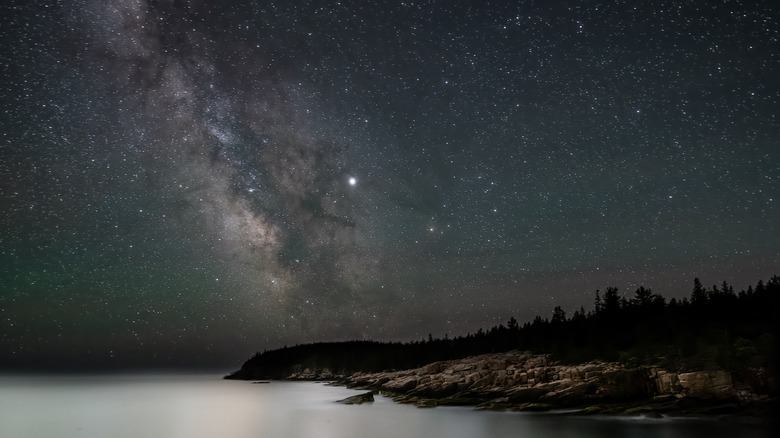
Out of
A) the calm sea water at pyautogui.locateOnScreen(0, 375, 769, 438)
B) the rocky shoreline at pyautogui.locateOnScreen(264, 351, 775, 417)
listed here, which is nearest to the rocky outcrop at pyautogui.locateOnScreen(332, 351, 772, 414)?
the rocky shoreline at pyautogui.locateOnScreen(264, 351, 775, 417)

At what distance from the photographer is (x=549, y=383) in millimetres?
45625

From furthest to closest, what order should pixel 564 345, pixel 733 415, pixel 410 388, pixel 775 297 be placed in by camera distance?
pixel 410 388 → pixel 564 345 → pixel 775 297 → pixel 733 415

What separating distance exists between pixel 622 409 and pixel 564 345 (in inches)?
862

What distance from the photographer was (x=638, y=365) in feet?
144

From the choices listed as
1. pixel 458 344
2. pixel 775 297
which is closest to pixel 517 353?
pixel 775 297

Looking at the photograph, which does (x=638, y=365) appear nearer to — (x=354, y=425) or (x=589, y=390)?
(x=589, y=390)

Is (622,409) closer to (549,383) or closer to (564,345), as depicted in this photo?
(549,383)

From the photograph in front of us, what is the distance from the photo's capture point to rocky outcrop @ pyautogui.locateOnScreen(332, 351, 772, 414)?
3675cm

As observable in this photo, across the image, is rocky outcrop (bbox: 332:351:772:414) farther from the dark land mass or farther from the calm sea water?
the calm sea water

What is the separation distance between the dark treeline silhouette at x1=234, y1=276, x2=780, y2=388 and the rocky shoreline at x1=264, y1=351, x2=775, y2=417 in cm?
197

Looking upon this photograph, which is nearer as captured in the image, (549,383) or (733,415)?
(733,415)

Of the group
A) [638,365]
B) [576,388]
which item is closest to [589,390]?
[576,388]

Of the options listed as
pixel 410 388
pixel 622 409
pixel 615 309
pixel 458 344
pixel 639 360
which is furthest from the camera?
pixel 458 344

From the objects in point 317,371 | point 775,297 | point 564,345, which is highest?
point 775,297
